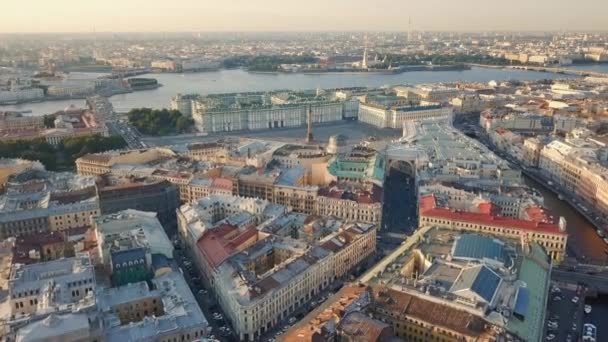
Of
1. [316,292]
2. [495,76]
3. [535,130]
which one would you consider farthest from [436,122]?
[495,76]

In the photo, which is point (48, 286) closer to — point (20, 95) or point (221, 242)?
point (221, 242)

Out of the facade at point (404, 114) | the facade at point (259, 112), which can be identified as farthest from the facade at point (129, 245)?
the facade at point (404, 114)

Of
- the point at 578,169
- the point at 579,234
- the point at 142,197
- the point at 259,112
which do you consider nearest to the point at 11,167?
the point at 142,197

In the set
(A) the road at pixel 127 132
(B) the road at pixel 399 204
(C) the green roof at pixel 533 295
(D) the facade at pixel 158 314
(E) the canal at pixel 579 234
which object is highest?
(C) the green roof at pixel 533 295

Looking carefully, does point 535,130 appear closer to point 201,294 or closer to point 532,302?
point 532,302

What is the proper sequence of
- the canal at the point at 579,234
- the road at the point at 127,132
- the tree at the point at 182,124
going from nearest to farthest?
the canal at the point at 579,234
the road at the point at 127,132
the tree at the point at 182,124

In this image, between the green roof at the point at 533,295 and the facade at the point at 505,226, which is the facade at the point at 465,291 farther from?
the facade at the point at 505,226

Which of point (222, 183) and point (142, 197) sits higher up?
point (222, 183)
